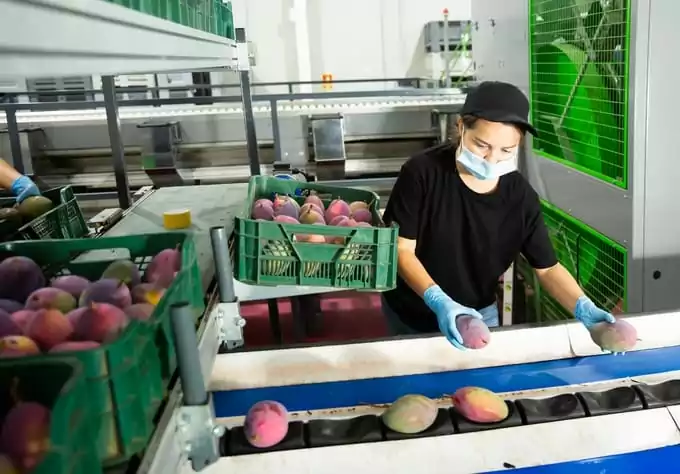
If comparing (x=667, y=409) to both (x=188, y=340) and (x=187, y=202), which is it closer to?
(x=188, y=340)

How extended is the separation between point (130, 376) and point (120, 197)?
240 cm

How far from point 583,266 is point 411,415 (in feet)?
5.08

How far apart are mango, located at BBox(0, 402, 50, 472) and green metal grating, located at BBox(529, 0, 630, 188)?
1780 millimetres

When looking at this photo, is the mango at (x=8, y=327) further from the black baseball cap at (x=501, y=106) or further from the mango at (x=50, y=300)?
the black baseball cap at (x=501, y=106)

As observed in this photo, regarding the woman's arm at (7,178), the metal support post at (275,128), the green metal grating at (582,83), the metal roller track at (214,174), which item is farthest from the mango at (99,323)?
the metal roller track at (214,174)

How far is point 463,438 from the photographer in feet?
3.34

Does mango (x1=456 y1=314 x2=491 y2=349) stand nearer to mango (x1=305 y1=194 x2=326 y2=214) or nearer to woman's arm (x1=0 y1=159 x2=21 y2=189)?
mango (x1=305 y1=194 x2=326 y2=214)

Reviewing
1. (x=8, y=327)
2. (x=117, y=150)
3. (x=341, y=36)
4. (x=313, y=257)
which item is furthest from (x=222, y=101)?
(x=341, y=36)

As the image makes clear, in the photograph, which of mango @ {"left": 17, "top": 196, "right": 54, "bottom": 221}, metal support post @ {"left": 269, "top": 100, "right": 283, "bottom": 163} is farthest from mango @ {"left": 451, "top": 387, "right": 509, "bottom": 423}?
metal support post @ {"left": 269, "top": 100, "right": 283, "bottom": 163}

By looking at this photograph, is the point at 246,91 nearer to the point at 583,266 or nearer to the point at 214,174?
the point at 214,174

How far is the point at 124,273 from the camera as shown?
0.94 m

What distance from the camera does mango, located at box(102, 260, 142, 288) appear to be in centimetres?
93

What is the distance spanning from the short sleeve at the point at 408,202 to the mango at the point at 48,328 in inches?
37.1

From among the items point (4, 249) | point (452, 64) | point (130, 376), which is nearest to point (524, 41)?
point (4, 249)
